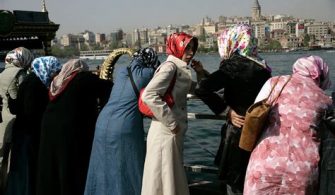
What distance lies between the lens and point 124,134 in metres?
3.20

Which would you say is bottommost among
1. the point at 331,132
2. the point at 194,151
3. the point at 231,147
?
the point at 194,151

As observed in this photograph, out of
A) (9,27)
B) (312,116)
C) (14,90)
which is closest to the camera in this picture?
(312,116)

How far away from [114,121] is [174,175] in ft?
2.01

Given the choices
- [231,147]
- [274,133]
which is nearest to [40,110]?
[231,147]

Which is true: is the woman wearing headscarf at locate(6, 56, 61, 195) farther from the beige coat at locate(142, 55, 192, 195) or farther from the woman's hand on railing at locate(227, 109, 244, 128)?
the woman's hand on railing at locate(227, 109, 244, 128)

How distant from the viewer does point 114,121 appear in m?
3.23

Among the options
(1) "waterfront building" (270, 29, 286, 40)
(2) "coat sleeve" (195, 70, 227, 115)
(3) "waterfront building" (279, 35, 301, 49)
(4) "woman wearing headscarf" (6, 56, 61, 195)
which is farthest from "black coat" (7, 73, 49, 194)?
(1) "waterfront building" (270, 29, 286, 40)

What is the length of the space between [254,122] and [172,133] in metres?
0.61

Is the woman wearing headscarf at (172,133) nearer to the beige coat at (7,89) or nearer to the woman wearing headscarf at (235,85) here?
the woman wearing headscarf at (235,85)

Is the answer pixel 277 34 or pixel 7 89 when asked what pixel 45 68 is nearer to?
pixel 7 89

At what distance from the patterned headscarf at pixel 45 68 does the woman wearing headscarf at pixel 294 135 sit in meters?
1.94

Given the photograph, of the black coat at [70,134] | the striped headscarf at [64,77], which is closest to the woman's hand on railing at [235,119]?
the black coat at [70,134]

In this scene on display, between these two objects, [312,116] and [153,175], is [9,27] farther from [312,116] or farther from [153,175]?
[312,116]

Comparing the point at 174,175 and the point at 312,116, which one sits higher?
the point at 312,116
